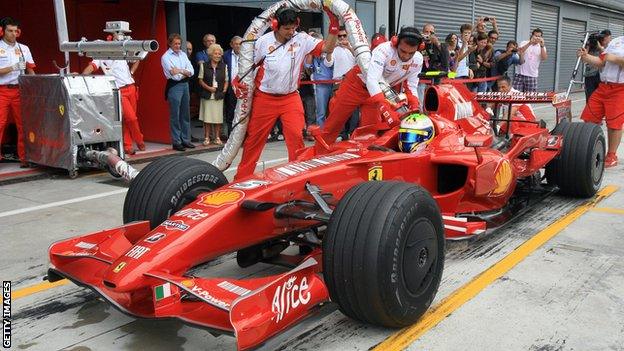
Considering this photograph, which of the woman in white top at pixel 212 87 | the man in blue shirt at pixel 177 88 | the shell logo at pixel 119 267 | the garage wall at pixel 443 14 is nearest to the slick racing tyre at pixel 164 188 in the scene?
the shell logo at pixel 119 267

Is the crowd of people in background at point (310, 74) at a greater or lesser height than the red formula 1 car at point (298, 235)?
greater

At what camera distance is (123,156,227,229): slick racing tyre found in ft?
12.8

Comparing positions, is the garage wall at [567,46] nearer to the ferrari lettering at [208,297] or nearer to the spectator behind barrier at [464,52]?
the spectator behind barrier at [464,52]

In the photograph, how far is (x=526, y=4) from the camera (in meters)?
21.5

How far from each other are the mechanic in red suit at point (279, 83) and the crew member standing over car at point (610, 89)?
393cm

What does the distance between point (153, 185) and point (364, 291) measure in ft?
5.49

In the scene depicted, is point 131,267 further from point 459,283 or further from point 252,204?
point 459,283

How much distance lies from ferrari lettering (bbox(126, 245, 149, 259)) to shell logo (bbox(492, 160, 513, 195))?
2.76 metres

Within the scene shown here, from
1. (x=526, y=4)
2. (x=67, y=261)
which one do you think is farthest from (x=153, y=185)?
(x=526, y=4)

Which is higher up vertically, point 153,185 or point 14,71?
point 14,71

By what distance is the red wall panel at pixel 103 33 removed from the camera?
10383 millimetres

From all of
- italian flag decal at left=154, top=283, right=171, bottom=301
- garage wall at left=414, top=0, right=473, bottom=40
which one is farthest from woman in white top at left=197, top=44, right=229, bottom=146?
italian flag decal at left=154, top=283, right=171, bottom=301

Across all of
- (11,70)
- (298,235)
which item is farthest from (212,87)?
(298,235)

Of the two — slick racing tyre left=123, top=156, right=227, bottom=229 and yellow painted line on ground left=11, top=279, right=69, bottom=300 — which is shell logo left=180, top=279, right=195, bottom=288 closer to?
slick racing tyre left=123, top=156, right=227, bottom=229
